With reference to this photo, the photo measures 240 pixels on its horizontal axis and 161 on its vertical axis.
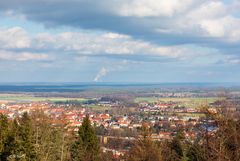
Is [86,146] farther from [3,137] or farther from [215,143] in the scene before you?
[215,143]

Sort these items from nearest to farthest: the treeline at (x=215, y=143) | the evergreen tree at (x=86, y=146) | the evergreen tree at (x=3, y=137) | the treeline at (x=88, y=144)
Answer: the treeline at (x=215, y=143) → the treeline at (x=88, y=144) → the evergreen tree at (x=3, y=137) → the evergreen tree at (x=86, y=146)

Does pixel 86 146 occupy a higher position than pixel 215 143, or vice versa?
pixel 215 143

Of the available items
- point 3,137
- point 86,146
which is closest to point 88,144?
point 86,146

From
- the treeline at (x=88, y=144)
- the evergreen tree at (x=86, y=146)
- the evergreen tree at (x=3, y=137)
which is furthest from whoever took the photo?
the evergreen tree at (x=86, y=146)

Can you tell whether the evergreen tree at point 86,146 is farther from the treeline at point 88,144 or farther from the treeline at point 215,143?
the treeline at point 215,143

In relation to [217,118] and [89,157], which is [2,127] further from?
[217,118]

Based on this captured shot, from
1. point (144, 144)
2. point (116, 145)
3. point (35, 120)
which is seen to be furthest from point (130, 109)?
point (144, 144)

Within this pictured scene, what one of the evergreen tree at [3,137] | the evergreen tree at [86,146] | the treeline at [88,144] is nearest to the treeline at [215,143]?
the treeline at [88,144]
